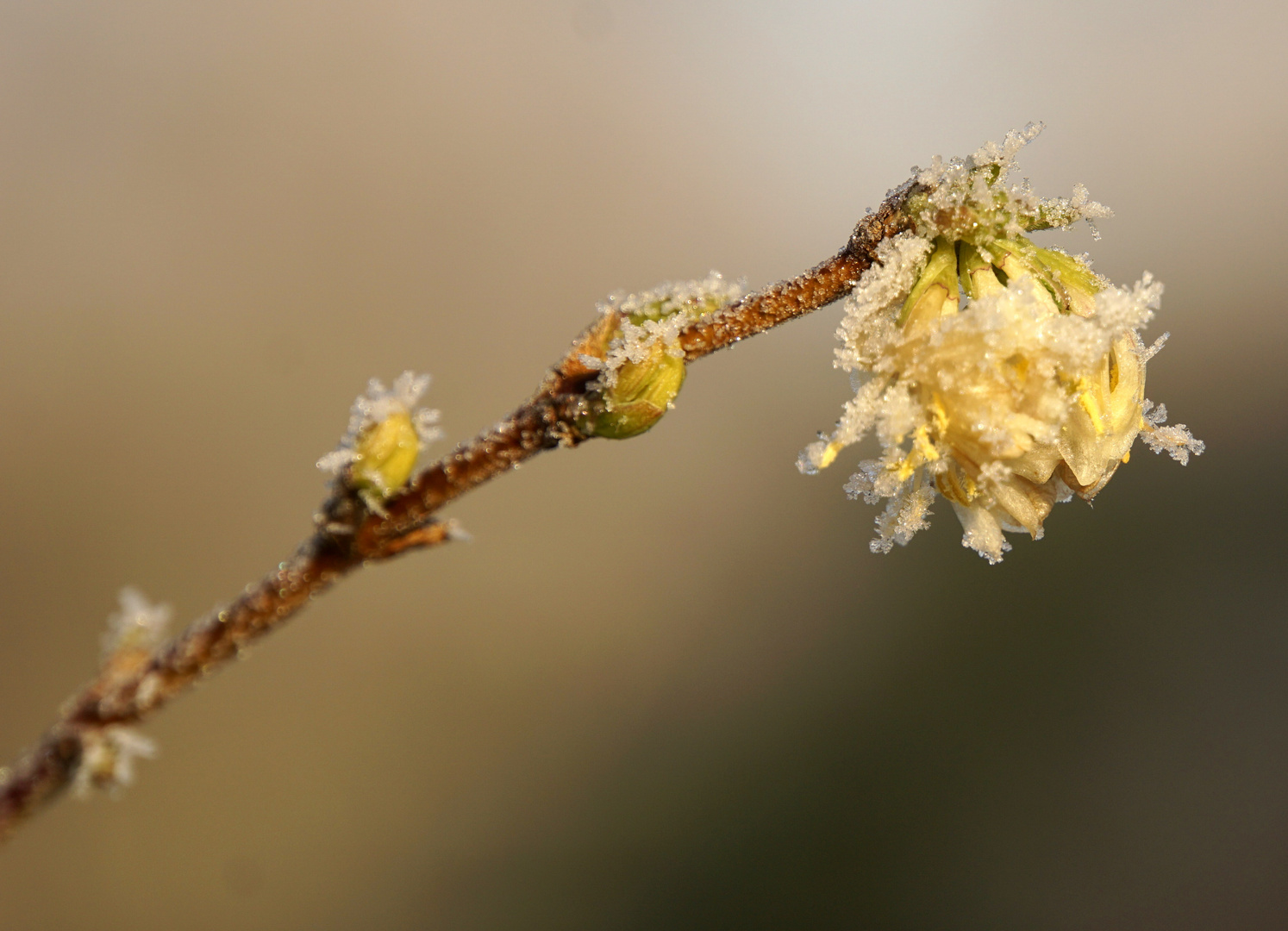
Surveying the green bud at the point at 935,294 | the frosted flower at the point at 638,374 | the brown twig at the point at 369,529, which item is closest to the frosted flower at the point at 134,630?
the brown twig at the point at 369,529

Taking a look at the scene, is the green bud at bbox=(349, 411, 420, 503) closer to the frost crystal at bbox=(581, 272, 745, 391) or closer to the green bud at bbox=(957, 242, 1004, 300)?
the frost crystal at bbox=(581, 272, 745, 391)

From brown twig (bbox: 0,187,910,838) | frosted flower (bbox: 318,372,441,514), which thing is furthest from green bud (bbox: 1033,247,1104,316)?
frosted flower (bbox: 318,372,441,514)

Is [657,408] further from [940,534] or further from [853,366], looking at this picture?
[940,534]

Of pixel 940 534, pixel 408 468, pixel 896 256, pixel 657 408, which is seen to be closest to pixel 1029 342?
pixel 896 256

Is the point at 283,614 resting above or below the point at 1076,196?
below

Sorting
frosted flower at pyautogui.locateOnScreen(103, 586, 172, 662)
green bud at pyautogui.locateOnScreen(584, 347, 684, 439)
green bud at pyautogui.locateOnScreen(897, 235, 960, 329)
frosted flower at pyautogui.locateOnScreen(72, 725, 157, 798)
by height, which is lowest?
frosted flower at pyautogui.locateOnScreen(72, 725, 157, 798)

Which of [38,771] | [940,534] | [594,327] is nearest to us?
[38,771]

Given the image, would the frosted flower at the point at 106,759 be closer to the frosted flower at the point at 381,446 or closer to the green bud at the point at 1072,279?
the frosted flower at the point at 381,446
